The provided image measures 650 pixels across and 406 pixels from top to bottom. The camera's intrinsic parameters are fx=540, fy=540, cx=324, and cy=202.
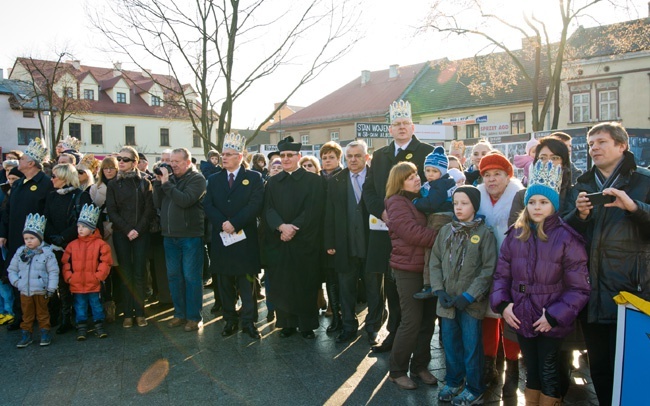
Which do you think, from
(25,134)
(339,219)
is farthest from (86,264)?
(25,134)

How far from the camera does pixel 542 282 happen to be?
3688 mm

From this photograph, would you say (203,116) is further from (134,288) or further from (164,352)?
(164,352)

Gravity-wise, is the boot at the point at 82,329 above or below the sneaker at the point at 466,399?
above

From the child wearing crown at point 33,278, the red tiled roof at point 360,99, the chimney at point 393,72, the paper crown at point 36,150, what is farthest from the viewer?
the chimney at point 393,72

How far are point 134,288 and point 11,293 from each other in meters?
1.65

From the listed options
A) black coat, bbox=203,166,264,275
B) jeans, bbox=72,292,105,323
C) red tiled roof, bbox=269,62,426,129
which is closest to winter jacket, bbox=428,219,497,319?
black coat, bbox=203,166,264,275

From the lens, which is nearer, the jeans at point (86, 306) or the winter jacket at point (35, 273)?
the winter jacket at point (35, 273)

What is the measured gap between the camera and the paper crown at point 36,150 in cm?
690

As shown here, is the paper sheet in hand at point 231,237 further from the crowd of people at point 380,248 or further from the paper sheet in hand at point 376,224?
the paper sheet in hand at point 376,224

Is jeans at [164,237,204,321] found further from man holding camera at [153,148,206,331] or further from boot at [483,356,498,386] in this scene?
boot at [483,356,498,386]

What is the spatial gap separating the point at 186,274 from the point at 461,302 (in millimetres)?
3619

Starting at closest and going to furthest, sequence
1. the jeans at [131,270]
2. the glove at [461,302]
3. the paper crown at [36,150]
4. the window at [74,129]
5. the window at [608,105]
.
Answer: the glove at [461,302]
the jeans at [131,270]
the paper crown at [36,150]
the window at [608,105]
the window at [74,129]

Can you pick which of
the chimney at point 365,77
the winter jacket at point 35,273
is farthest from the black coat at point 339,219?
the chimney at point 365,77

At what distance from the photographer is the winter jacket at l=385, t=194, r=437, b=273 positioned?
4535 millimetres
